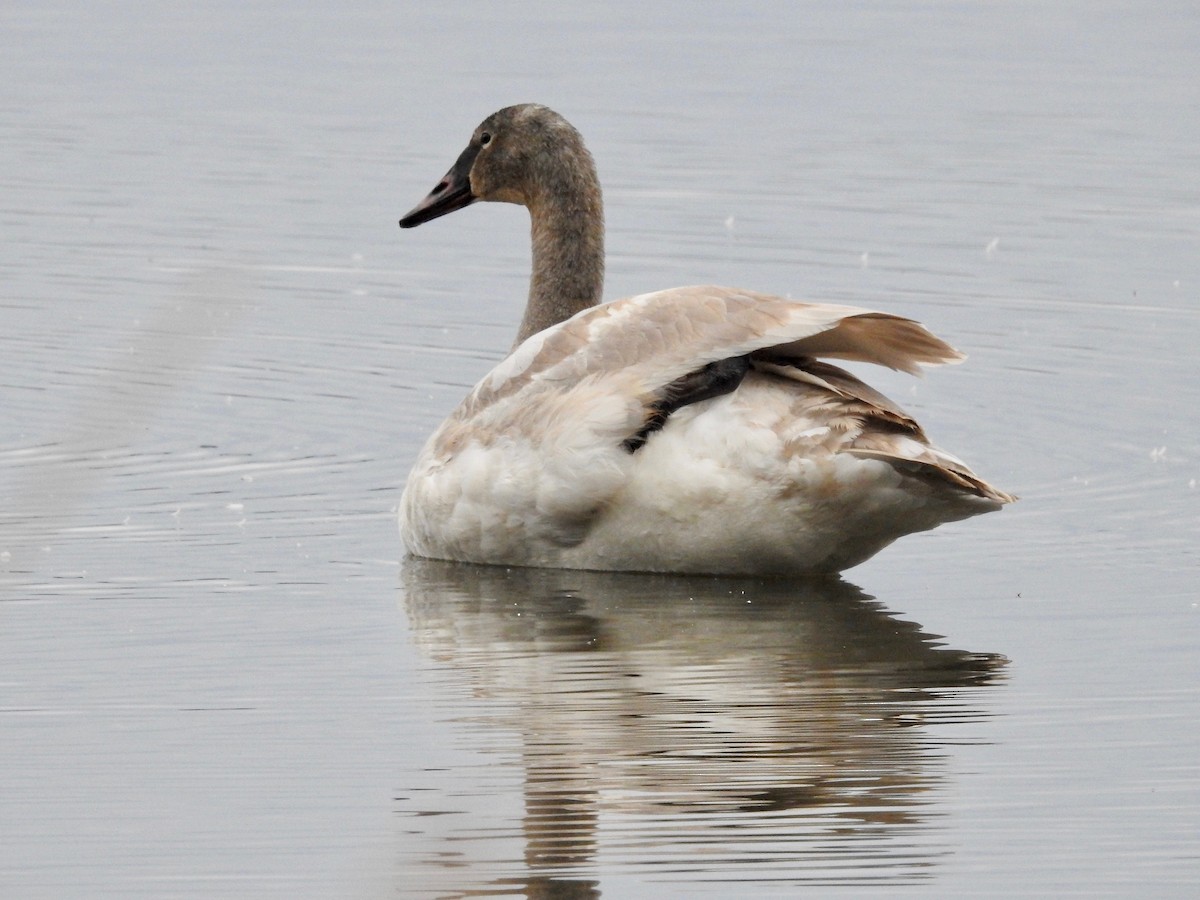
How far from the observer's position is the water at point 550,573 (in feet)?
16.1

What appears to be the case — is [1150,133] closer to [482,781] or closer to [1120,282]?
[1120,282]

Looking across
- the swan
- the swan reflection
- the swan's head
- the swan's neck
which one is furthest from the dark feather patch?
the swan's head

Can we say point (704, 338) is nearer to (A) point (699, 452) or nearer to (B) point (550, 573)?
(A) point (699, 452)

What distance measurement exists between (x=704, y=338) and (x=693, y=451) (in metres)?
0.38

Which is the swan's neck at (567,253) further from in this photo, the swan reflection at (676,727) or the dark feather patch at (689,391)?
the dark feather patch at (689,391)

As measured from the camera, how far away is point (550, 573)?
8047 mm

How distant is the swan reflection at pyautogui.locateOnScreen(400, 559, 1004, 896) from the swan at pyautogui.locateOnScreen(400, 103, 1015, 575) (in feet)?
0.51

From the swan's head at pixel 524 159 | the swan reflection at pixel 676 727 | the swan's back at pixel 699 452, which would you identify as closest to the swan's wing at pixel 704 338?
the swan's back at pixel 699 452

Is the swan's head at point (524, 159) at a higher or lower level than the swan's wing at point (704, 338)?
higher

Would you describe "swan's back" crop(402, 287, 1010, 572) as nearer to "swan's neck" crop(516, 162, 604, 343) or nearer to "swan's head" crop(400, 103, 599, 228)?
"swan's neck" crop(516, 162, 604, 343)

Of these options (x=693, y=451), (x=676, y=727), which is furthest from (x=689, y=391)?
(x=676, y=727)

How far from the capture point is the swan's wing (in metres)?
7.48

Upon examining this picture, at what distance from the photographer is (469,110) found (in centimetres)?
1945

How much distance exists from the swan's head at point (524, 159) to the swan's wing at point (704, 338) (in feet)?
Answer: 4.69
